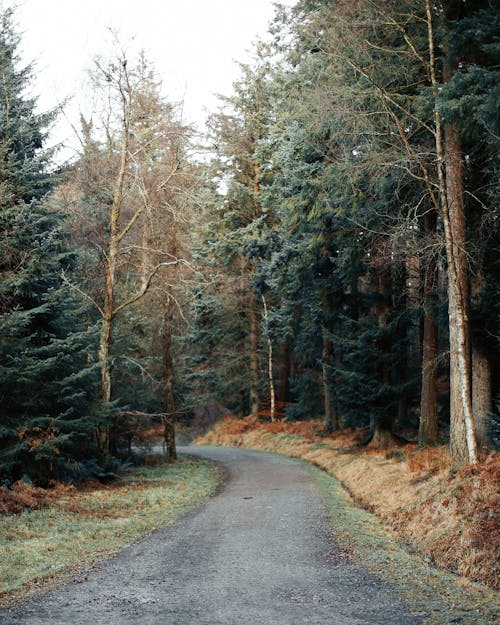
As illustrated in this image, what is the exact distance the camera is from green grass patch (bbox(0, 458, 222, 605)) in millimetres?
7067

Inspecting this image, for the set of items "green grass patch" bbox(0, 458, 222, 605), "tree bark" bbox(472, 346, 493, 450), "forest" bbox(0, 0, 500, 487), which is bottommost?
"green grass patch" bbox(0, 458, 222, 605)

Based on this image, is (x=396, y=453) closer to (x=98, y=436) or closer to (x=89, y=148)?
(x=98, y=436)

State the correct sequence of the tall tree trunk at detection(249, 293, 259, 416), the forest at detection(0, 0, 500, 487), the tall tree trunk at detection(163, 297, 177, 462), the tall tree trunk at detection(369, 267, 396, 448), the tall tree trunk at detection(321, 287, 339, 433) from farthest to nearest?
the tall tree trunk at detection(249, 293, 259, 416)
the tall tree trunk at detection(321, 287, 339, 433)
the tall tree trunk at detection(163, 297, 177, 462)
the tall tree trunk at detection(369, 267, 396, 448)
the forest at detection(0, 0, 500, 487)

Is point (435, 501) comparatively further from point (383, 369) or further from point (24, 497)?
point (383, 369)

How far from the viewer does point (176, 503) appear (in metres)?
13.0

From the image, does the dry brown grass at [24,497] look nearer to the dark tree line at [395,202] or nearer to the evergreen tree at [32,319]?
the evergreen tree at [32,319]

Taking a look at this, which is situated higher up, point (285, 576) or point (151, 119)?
point (151, 119)

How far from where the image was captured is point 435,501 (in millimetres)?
9312

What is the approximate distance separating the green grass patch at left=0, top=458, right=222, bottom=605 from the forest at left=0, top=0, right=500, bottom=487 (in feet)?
5.33

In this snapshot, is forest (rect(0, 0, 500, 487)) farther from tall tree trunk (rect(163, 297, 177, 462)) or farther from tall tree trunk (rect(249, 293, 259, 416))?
tall tree trunk (rect(249, 293, 259, 416))

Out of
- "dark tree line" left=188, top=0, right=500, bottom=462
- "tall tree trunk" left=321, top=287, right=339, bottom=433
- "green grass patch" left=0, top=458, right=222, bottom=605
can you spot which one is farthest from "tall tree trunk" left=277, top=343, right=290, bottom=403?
"green grass patch" left=0, top=458, right=222, bottom=605

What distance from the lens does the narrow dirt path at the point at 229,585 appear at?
17.6ft

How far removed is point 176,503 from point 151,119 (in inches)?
406

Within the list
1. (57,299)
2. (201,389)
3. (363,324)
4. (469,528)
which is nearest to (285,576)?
(469,528)
